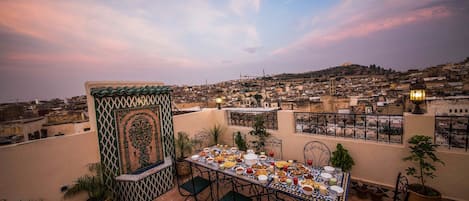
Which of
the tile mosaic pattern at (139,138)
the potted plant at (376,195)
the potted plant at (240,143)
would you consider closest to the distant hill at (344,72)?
the potted plant at (376,195)

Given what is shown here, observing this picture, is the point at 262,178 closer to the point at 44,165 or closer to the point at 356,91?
the point at 44,165

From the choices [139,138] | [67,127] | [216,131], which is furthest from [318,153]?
[67,127]

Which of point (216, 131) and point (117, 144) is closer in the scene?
point (117, 144)

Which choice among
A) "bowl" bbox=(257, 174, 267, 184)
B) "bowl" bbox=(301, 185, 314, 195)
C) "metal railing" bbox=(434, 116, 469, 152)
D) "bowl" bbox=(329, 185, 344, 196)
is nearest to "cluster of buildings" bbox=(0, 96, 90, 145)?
"bowl" bbox=(257, 174, 267, 184)

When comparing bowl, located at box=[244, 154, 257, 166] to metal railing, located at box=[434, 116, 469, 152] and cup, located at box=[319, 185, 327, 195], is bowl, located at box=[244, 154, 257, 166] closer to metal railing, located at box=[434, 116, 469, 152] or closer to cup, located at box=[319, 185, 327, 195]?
cup, located at box=[319, 185, 327, 195]

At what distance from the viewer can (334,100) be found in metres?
8.14

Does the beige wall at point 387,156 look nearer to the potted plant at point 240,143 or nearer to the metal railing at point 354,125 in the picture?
Answer: the metal railing at point 354,125

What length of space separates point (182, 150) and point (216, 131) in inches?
58.9

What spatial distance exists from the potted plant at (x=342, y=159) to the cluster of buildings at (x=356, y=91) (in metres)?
1.62

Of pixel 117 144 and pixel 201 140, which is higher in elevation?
pixel 117 144

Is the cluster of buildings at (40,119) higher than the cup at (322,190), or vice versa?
the cluster of buildings at (40,119)

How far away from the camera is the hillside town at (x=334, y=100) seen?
3.73m

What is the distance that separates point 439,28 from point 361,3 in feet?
10.4

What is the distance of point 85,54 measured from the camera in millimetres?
4500
